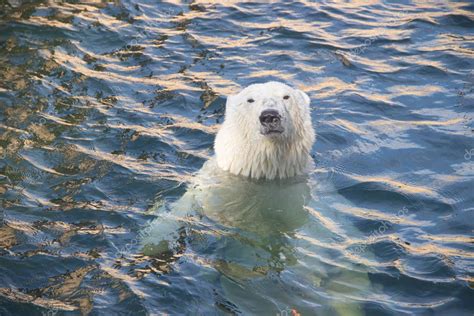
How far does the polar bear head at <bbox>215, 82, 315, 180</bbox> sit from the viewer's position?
336 inches

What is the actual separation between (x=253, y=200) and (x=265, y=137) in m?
0.75

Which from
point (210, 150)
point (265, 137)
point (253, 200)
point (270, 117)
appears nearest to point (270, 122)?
point (270, 117)

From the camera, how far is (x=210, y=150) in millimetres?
10227

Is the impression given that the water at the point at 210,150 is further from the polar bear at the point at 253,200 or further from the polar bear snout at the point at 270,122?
the polar bear snout at the point at 270,122

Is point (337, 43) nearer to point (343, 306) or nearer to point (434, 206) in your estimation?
point (434, 206)

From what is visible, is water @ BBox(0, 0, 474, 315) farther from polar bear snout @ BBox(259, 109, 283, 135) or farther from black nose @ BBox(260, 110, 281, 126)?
black nose @ BBox(260, 110, 281, 126)

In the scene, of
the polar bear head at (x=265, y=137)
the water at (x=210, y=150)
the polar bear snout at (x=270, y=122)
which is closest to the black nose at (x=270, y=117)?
the polar bear snout at (x=270, y=122)

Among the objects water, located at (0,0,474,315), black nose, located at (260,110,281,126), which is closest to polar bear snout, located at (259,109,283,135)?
black nose, located at (260,110,281,126)

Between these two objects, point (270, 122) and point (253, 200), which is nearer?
point (270, 122)

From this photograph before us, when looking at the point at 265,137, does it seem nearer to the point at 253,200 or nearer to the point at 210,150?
the point at 253,200

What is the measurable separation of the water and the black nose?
1153 mm

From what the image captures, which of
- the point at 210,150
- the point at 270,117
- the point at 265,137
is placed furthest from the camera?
the point at 210,150

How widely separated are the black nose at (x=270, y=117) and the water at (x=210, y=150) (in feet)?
3.78

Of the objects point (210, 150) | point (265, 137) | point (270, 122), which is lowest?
point (210, 150)
